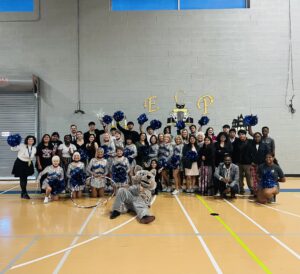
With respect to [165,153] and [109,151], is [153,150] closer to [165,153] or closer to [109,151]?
[165,153]

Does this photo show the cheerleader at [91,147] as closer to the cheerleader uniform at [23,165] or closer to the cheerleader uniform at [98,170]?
the cheerleader uniform at [98,170]

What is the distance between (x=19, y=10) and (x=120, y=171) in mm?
6476

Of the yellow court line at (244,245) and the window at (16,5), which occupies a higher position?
the window at (16,5)

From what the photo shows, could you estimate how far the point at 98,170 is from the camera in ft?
19.7

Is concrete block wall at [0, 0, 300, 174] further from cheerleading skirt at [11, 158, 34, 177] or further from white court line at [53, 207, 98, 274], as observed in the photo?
white court line at [53, 207, 98, 274]

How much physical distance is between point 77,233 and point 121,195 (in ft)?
3.41

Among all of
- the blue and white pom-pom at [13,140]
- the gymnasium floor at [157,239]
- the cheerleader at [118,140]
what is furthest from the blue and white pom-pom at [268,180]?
the blue and white pom-pom at [13,140]

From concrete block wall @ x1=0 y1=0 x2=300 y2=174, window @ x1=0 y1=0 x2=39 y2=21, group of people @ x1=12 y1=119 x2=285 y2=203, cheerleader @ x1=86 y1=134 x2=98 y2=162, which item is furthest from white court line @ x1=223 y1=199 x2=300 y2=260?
window @ x1=0 y1=0 x2=39 y2=21

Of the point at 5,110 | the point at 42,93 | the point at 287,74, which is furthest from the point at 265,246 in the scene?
the point at 5,110

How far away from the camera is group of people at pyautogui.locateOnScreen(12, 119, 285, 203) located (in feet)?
18.9

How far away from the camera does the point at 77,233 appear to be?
12.4 feet

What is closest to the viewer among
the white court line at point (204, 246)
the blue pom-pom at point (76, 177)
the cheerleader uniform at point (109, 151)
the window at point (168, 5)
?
the white court line at point (204, 246)

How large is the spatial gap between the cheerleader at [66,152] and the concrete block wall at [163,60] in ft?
7.73

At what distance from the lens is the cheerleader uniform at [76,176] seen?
587cm
